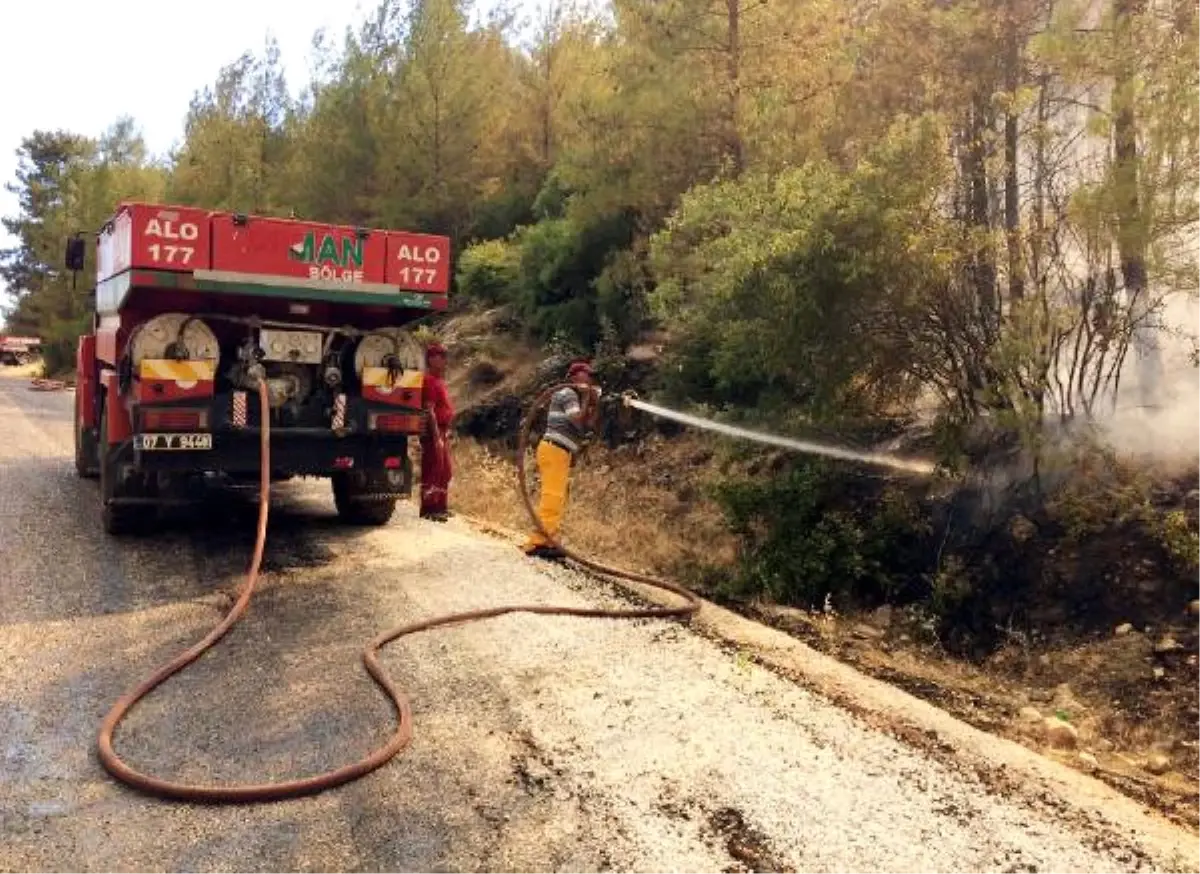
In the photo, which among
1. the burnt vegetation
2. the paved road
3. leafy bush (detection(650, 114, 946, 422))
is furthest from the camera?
leafy bush (detection(650, 114, 946, 422))

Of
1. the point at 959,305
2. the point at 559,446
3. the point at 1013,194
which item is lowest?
the point at 559,446

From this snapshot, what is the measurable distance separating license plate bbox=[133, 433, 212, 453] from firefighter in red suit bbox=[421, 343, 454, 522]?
1.87m

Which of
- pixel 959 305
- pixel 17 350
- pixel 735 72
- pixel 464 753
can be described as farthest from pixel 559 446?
pixel 17 350

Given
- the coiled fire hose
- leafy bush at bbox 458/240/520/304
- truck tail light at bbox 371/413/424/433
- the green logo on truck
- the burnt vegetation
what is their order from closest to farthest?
the coiled fire hose
the burnt vegetation
the green logo on truck
truck tail light at bbox 371/413/424/433
leafy bush at bbox 458/240/520/304

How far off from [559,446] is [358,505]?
1.94 meters

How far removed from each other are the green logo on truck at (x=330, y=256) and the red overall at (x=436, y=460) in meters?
1.34

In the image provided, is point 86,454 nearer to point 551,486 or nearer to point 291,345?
point 291,345

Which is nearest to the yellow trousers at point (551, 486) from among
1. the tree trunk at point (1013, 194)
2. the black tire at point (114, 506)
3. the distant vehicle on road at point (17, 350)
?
the black tire at point (114, 506)

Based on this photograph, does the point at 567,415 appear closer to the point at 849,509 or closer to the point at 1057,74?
the point at 849,509

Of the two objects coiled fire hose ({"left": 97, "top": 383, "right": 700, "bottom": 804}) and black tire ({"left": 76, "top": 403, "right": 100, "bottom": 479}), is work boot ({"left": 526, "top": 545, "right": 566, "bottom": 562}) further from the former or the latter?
black tire ({"left": 76, "top": 403, "right": 100, "bottom": 479})

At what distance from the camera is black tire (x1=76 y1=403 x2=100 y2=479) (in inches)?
372

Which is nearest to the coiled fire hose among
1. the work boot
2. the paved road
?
the paved road

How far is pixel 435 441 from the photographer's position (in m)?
8.71

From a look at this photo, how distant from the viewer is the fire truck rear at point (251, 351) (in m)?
7.07
